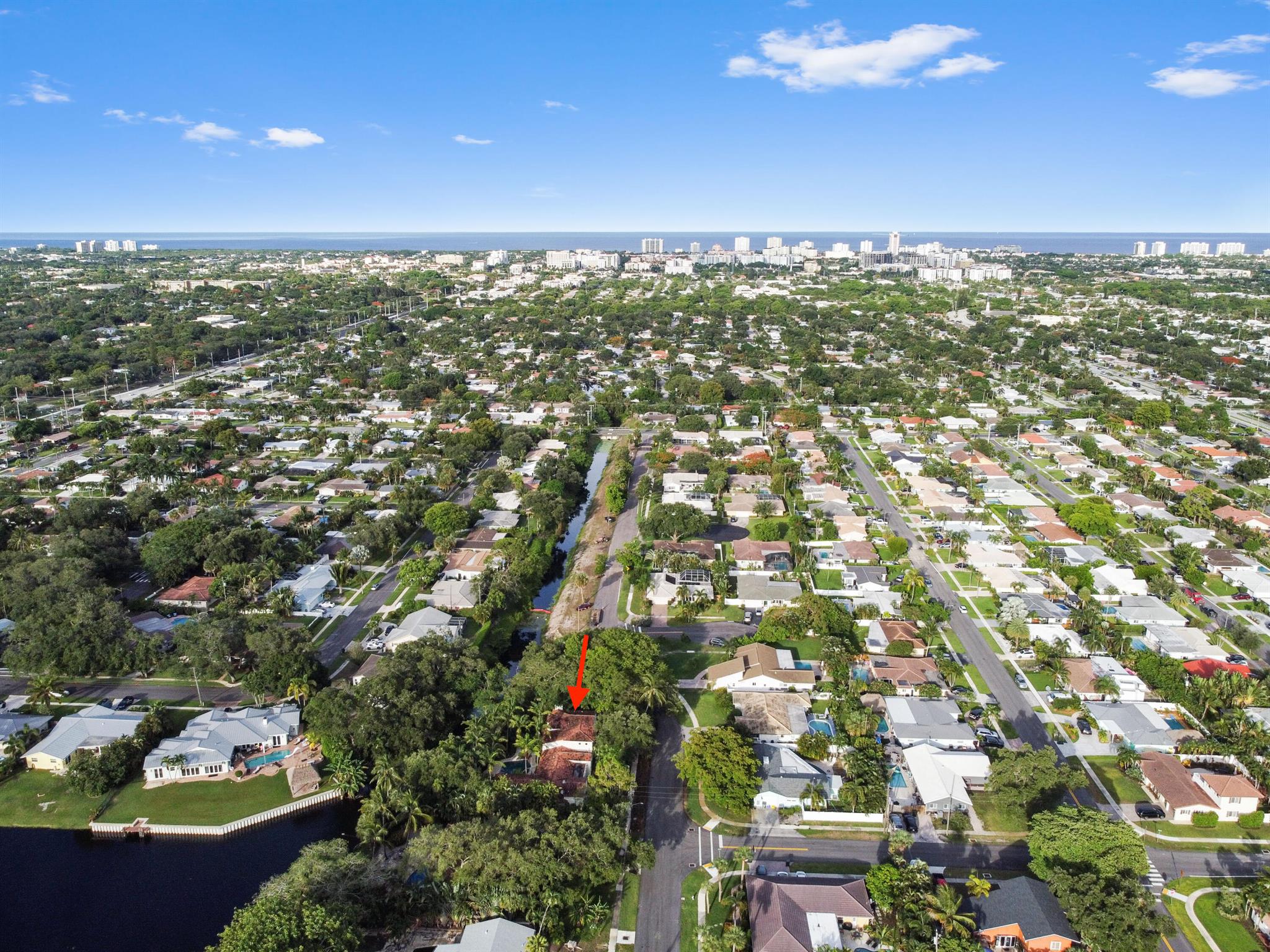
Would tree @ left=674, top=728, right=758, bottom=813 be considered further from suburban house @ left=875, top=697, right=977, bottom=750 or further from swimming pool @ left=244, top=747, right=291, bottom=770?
swimming pool @ left=244, top=747, right=291, bottom=770

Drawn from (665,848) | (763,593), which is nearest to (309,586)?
(763,593)

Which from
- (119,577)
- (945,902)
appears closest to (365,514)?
(119,577)

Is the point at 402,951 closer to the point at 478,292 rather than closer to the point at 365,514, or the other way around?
the point at 365,514

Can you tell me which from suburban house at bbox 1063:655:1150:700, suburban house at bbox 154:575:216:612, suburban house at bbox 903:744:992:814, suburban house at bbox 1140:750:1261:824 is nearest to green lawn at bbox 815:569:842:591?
suburban house at bbox 1063:655:1150:700

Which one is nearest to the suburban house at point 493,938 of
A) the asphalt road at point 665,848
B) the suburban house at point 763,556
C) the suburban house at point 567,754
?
the asphalt road at point 665,848

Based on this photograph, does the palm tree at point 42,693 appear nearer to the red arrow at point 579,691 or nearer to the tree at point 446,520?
the tree at point 446,520

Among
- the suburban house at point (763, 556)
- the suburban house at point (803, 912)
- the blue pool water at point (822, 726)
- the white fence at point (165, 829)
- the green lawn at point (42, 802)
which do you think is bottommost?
the white fence at point (165, 829)
